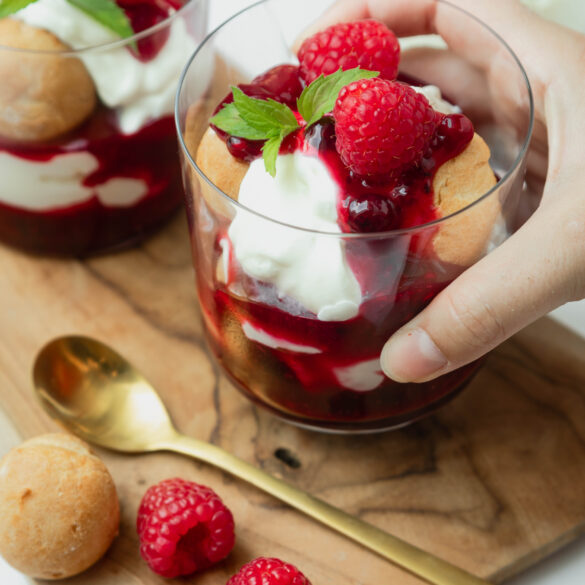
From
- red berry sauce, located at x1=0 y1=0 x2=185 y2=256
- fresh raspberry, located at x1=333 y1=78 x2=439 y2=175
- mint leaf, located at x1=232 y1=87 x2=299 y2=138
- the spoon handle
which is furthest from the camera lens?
red berry sauce, located at x1=0 y1=0 x2=185 y2=256

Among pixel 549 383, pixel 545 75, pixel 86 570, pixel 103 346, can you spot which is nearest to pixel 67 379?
pixel 103 346

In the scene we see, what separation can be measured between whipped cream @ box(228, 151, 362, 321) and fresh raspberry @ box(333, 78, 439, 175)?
2.7 inches

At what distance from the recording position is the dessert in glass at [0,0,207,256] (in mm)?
1544

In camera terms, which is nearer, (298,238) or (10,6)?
(298,238)

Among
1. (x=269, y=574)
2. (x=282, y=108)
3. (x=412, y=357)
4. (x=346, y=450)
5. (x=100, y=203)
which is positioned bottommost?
(x=346, y=450)

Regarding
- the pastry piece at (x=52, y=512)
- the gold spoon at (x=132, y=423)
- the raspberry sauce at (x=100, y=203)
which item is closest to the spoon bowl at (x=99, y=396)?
the gold spoon at (x=132, y=423)

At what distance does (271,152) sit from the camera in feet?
3.81

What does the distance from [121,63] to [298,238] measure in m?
0.67

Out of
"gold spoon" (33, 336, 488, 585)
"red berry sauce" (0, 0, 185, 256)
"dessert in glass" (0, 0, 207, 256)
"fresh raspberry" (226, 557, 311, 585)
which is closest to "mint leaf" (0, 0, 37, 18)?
"dessert in glass" (0, 0, 207, 256)

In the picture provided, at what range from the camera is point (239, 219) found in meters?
1.15

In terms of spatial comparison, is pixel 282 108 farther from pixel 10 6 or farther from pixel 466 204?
pixel 10 6

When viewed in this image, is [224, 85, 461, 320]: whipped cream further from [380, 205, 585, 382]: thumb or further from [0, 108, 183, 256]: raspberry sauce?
[0, 108, 183, 256]: raspberry sauce

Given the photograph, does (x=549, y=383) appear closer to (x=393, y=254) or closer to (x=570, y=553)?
(x=570, y=553)

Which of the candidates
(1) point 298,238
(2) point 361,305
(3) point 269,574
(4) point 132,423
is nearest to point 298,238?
(1) point 298,238
